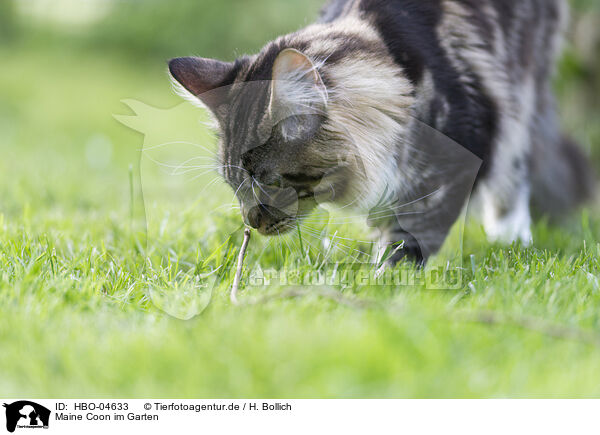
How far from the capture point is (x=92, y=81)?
867cm

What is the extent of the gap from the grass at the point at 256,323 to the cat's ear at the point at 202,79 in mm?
204

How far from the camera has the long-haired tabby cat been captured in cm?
197

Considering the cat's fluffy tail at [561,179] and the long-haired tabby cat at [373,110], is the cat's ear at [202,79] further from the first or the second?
the cat's fluffy tail at [561,179]

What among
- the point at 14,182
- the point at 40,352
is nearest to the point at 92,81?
the point at 14,182

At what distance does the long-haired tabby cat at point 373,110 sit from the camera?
197 cm

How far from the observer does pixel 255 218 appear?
6.93 ft

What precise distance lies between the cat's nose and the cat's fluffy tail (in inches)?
74.1

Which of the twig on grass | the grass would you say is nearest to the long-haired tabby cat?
the grass

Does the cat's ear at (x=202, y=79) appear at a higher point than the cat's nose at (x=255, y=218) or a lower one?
higher

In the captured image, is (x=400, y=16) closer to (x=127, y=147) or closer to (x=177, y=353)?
(x=177, y=353)

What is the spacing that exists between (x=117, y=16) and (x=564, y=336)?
32.1ft
